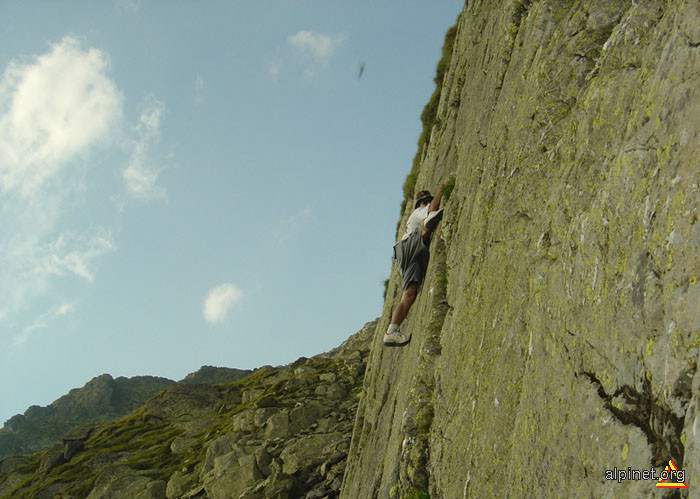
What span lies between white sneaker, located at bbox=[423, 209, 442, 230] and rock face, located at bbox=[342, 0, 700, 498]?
2.98 ft

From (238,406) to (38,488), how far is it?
1405cm

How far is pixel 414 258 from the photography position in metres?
14.2

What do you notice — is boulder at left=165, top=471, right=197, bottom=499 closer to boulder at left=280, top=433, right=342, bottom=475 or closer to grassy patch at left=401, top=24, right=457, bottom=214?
boulder at left=280, top=433, right=342, bottom=475

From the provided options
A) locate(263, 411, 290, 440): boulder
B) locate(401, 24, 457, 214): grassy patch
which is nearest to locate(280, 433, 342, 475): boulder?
locate(263, 411, 290, 440): boulder

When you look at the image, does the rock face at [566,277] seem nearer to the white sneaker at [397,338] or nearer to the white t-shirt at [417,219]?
the white sneaker at [397,338]

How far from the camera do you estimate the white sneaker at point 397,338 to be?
1407 centimetres

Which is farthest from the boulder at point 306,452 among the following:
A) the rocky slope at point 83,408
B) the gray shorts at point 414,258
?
the rocky slope at point 83,408

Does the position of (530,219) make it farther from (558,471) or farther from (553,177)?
(558,471)

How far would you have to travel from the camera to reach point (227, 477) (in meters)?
25.1

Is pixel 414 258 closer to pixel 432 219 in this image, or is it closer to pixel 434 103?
pixel 432 219

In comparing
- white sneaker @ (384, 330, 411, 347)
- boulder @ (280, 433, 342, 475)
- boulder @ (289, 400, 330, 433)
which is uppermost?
white sneaker @ (384, 330, 411, 347)

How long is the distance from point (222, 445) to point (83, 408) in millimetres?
51163

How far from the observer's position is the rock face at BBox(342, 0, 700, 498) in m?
4.54

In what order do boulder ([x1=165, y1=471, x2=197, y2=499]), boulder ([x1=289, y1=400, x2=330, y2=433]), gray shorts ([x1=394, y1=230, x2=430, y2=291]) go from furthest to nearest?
boulder ([x1=289, y1=400, x2=330, y2=433]), boulder ([x1=165, y1=471, x2=197, y2=499]), gray shorts ([x1=394, y1=230, x2=430, y2=291])
